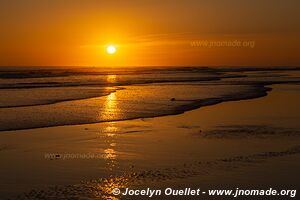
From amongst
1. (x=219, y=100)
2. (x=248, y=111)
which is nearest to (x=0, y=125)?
(x=248, y=111)

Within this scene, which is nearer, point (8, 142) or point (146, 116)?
point (8, 142)

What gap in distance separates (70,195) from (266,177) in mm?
4180

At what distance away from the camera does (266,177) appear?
9.91m

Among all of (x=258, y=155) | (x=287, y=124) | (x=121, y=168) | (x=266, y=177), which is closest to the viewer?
(x=266, y=177)

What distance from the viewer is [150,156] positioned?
12.1 meters

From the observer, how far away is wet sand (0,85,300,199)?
31.4 ft

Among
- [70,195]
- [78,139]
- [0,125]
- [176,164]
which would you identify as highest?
[0,125]

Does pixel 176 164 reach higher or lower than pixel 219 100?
lower

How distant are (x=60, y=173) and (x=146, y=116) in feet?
34.9

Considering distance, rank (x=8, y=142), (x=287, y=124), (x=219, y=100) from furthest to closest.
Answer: (x=219, y=100) < (x=287, y=124) < (x=8, y=142)

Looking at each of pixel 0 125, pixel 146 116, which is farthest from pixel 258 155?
pixel 0 125

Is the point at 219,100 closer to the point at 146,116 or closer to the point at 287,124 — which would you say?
the point at 146,116

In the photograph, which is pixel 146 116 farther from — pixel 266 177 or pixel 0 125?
pixel 266 177

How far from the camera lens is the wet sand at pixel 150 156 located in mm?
9570
